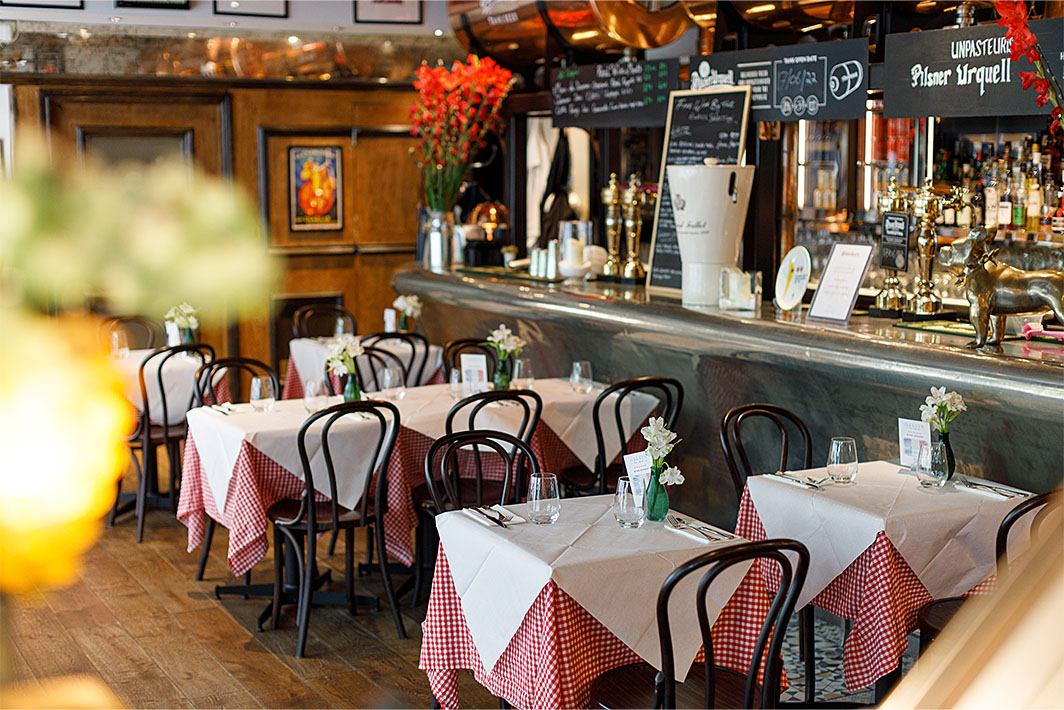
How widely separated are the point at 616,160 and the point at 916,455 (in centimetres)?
466

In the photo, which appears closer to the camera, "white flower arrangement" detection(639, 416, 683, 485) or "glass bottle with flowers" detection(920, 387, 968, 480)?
"white flower arrangement" detection(639, 416, 683, 485)

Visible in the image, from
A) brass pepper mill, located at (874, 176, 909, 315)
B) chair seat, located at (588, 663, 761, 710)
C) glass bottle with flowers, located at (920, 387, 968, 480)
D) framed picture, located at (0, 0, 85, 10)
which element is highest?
framed picture, located at (0, 0, 85, 10)

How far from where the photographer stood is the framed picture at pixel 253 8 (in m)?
8.20

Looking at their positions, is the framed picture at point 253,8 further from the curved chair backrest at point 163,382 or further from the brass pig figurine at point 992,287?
the brass pig figurine at point 992,287

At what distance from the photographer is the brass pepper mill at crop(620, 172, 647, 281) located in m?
6.14

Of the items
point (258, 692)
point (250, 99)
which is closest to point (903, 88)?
point (258, 692)

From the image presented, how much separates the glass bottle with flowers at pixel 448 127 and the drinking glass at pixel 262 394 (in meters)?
2.68

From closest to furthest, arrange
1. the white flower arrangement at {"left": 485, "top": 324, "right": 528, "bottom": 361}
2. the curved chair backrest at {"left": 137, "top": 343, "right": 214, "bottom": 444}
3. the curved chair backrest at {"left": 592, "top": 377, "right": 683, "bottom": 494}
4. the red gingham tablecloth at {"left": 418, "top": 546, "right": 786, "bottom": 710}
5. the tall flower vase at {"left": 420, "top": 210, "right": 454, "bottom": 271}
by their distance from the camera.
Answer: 1. the red gingham tablecloth at {"left": 418, "top": 546, "right": 786, "bottom": 710}
2. the curved chair backrest at {"left": 592, "top": 377, "right": 683, "bottom": 494}
3. the white flower arrangement at {"left": 485, "top": 324, "right": 528, "bottom": 361}
4. the curved chair backrest at {"left": 137, "top": 343, "right": 214, "bottom": 444}
5. the tall flower vase at {"left": 420, "top": 210, "right": 454, "bottom": 271}

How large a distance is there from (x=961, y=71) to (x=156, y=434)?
168 inches
